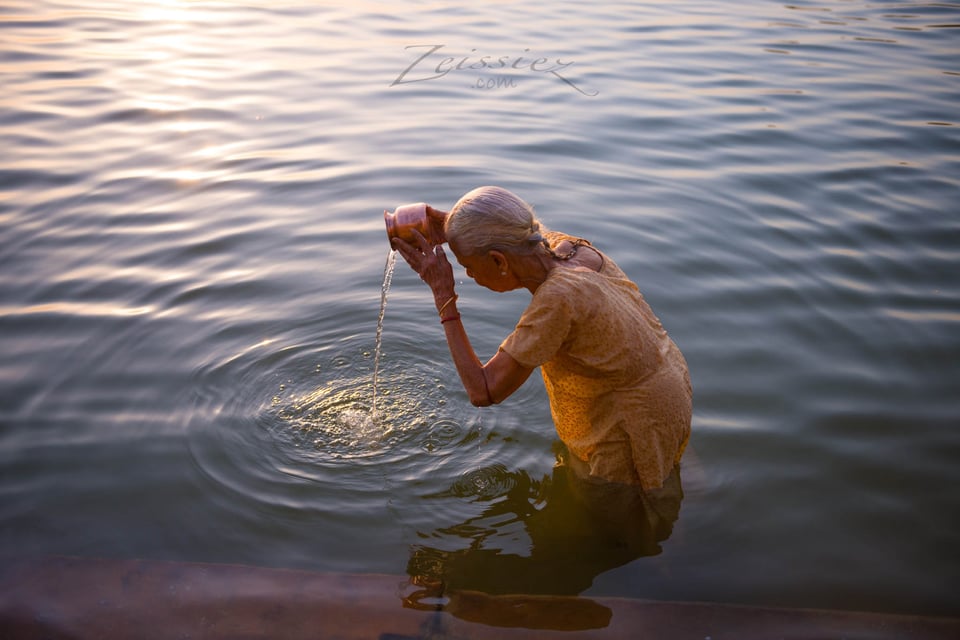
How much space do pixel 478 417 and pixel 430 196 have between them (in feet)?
9.52

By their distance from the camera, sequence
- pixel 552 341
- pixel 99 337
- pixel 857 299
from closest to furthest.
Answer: pixel 552 341 → pixel 99 337 → pixel 857 299

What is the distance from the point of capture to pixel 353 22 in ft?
41.6

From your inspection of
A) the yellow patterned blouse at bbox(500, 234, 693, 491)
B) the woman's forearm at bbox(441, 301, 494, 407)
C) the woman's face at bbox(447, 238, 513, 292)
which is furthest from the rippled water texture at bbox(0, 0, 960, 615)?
the woman's face at bbox(447, 238, 513, 292)

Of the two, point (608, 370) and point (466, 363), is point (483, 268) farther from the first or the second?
point (608, 370)

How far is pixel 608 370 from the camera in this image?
10.9ft

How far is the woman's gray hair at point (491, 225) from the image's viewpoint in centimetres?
320

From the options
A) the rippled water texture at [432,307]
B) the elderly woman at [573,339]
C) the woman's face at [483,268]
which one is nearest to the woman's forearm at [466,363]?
the elderly woman at [573,339]

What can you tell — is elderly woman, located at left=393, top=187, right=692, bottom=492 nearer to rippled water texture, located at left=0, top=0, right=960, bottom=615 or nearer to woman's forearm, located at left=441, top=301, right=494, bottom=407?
woman's forearm, located at left=441, top=301, right=494, bottom=407

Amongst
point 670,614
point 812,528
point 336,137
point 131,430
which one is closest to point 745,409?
point 812,528

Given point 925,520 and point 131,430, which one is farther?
point 131,430

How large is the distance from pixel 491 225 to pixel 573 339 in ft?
1.75

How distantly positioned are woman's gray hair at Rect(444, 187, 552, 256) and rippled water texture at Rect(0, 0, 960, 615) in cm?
137

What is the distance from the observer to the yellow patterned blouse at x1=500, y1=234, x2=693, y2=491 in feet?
10.5

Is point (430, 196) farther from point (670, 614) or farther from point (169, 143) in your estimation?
point (670, 614)
